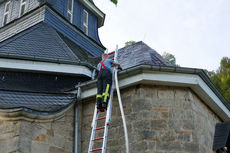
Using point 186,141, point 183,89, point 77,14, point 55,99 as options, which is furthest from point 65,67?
point 77,14

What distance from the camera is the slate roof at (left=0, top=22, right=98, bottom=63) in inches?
400

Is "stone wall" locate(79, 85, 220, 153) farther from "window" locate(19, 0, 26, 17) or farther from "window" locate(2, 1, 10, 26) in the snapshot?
"window" locate(2, 1, 10, 26)

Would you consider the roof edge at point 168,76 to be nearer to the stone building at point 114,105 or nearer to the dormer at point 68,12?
the stone building at point 114,105

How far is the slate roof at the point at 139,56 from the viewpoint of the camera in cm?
942

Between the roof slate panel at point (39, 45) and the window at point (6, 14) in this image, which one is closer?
the roof slate panel at point (39, 45)

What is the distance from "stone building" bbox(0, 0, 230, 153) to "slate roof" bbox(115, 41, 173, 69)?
36 millimetres

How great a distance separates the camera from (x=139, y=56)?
32.4ft

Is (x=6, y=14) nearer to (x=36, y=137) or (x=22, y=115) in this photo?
(x=22, y=115)

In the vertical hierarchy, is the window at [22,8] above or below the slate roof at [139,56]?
above

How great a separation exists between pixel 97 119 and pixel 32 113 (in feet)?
4.75

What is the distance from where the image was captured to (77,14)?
16562 millimetres

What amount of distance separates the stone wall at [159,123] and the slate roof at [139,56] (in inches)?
52.0

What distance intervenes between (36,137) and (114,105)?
6.45 feet

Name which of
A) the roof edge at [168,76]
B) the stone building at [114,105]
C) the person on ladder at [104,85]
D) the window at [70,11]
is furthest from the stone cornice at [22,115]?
the window at [70,11]
